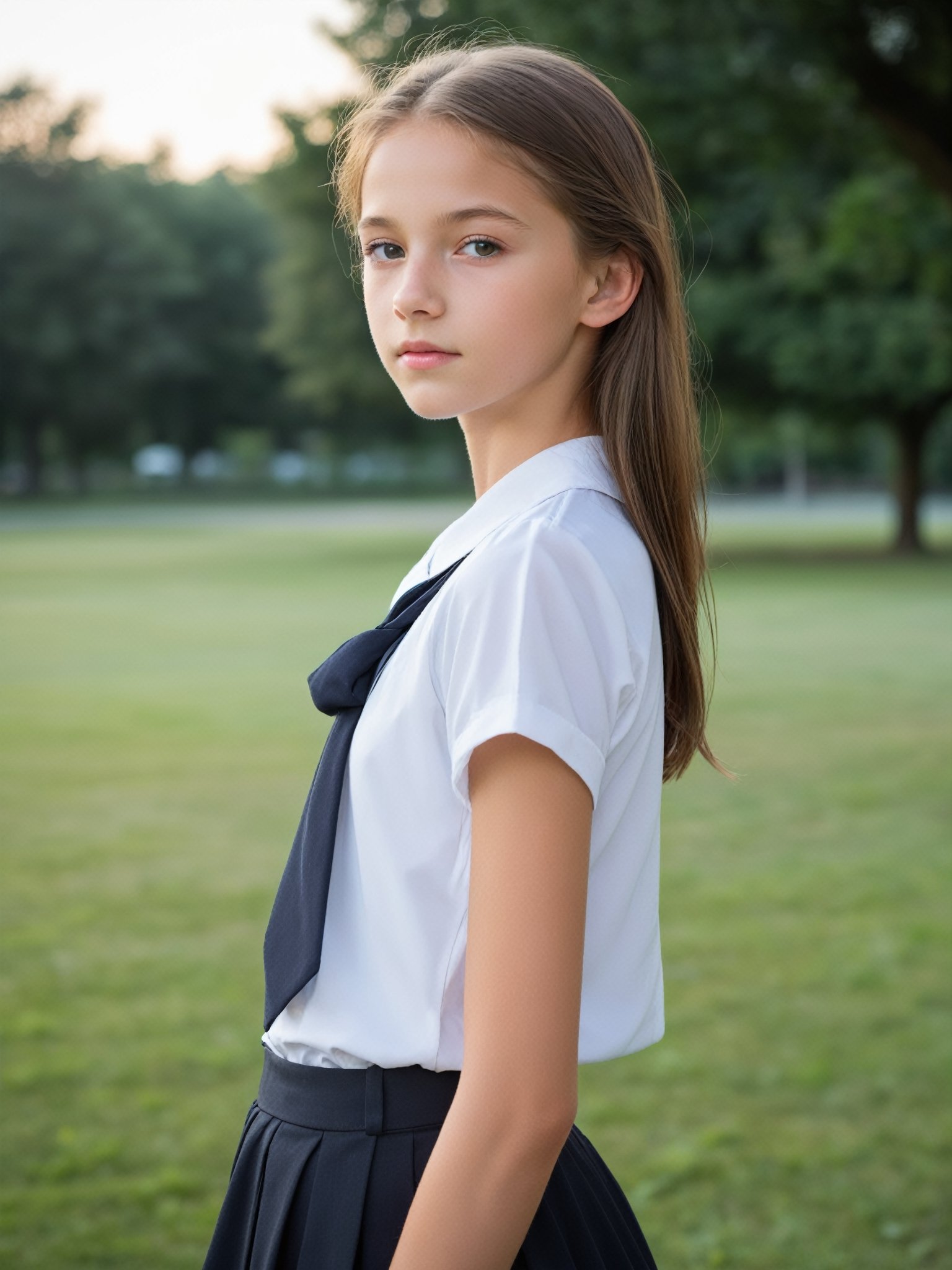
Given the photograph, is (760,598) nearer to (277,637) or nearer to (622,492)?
(277,637)

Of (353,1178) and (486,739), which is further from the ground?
(486,739)

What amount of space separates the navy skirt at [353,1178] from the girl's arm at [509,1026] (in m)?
0.17

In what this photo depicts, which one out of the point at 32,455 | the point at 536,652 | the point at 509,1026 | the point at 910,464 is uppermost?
the point at 536,652

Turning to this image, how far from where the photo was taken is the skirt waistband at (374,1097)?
A: 1204 mm

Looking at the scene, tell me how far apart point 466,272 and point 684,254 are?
21.8m

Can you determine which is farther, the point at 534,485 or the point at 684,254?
the point at 684,254

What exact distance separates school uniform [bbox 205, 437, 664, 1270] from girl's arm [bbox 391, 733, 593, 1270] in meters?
0.04

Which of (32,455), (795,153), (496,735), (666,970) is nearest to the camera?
(496,735)

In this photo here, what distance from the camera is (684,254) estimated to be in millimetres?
22062

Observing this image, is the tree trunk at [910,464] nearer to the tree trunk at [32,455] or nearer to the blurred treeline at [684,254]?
the blurred treeline at [684,254]

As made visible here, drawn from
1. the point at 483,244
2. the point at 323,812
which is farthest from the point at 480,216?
the point at 323,812

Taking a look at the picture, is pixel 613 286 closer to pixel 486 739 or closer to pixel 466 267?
pixel 466 267

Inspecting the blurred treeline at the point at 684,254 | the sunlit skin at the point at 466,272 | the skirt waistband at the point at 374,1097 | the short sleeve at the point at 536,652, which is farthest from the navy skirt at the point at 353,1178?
the blurred treeline at the point at 684,254

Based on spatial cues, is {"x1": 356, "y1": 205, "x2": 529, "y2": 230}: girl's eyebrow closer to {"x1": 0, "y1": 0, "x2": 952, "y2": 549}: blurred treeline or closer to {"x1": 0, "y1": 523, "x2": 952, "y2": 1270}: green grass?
{"x1": 0, "y1": 0, "x2": 952, "y2": 549}: blurred treeline
